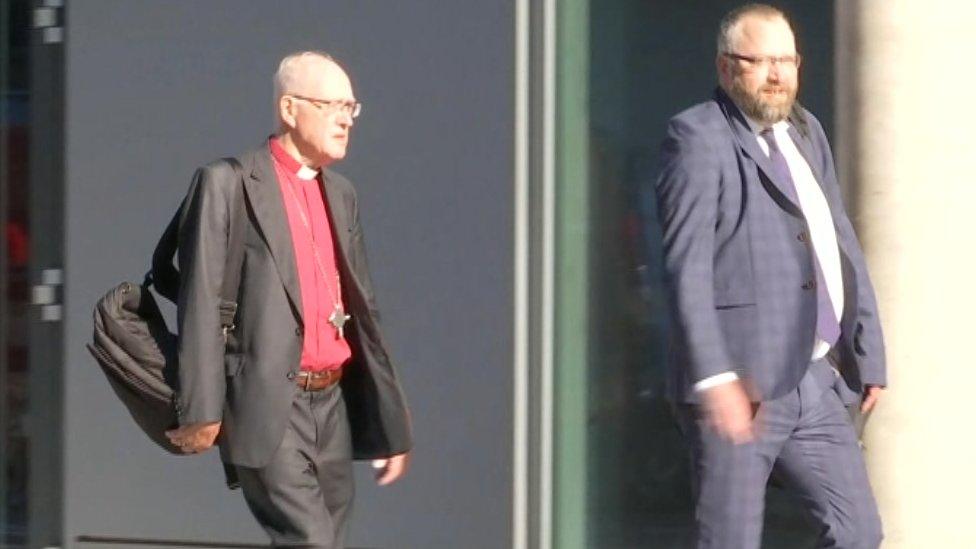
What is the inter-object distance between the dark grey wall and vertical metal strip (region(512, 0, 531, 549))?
4 centimetres

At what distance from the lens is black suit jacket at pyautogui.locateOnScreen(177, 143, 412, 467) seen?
517 centimetres

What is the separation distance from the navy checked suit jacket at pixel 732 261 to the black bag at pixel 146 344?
3.60ft

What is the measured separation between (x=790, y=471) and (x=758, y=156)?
814 millimetres

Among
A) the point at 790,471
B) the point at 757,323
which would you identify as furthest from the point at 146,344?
the point at 790,471

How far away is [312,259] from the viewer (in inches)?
212

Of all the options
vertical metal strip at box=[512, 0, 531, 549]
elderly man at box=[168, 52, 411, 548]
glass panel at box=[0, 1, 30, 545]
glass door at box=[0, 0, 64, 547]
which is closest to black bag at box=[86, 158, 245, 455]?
elderly man at box=[168, 52, 411, 548]

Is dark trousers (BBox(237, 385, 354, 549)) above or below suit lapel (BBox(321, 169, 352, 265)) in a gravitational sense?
below

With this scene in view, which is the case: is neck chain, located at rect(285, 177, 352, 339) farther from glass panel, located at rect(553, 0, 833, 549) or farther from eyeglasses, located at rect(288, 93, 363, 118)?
glass panel, located at rect(553, 0, 833, 549)

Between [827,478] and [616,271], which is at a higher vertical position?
[616,271]

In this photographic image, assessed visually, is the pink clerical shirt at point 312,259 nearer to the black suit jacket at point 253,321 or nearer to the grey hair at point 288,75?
the black suit jacket at point 253,321

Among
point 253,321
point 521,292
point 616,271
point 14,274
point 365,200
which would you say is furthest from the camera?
point 14,274

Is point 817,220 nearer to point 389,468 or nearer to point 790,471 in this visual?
point 790,471

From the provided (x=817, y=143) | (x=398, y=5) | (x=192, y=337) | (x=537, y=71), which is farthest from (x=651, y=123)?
(x=192, y=337)

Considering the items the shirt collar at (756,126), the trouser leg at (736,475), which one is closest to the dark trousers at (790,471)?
the trouser leg at (736,475)
